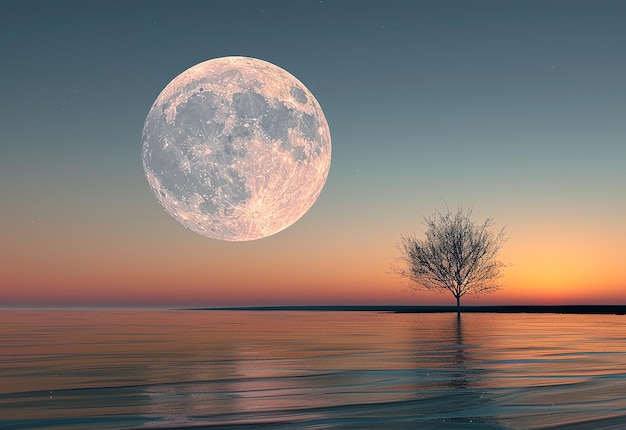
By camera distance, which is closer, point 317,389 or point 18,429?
point 18,429

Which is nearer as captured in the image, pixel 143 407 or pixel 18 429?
pixel 18 429

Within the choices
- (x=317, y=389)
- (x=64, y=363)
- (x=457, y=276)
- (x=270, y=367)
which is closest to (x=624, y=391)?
(x=317, y=389)

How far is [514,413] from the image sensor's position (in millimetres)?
7625

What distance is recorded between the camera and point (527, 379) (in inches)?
424

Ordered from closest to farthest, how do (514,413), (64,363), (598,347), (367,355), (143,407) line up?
(514,413) → (143,407) → (64,363) → (367,355) → (598,347)

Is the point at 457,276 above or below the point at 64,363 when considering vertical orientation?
above

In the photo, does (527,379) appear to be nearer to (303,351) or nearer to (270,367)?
(270,367)

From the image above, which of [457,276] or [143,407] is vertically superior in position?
[457,276]

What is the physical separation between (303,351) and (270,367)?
4.09m

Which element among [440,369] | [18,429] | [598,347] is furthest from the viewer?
[598,347]

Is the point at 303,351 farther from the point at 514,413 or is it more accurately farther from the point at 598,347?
the point at 514,413

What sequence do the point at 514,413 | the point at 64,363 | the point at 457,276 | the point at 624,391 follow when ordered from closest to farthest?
the point at 514,413 → the point at 624,391 → the point at 64,363 → the point at 457,276

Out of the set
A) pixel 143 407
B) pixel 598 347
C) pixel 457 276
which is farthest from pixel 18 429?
pixel 457 276

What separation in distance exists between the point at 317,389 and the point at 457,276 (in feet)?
165
